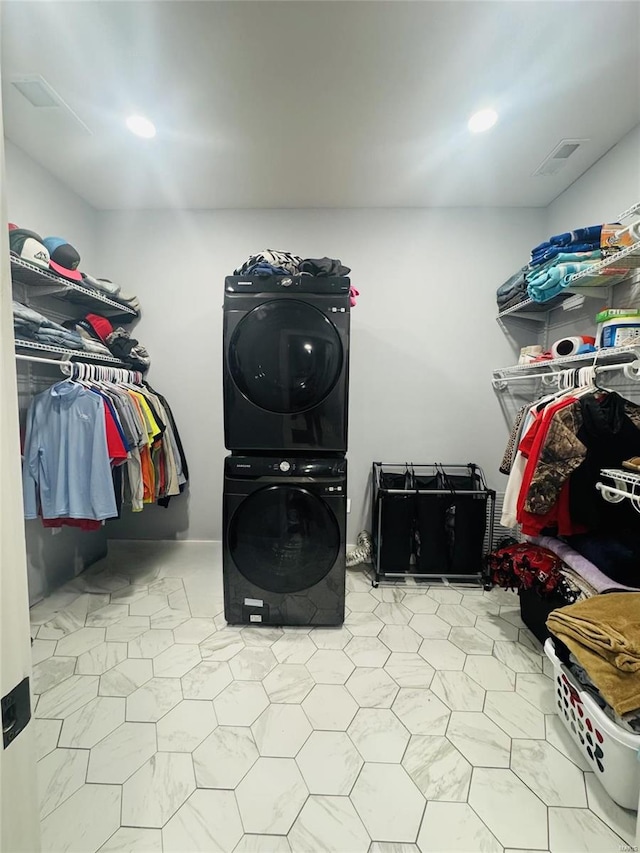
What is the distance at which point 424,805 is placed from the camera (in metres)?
1.04

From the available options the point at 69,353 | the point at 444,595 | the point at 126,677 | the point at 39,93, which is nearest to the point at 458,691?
the point at 444,595

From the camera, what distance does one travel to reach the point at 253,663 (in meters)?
1.56

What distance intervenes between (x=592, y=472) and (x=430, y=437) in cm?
115

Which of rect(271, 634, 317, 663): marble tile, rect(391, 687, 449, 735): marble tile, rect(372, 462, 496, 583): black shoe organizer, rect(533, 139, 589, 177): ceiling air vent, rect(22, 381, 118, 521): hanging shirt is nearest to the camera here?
rect(391, 687, 449, 735): marble tile

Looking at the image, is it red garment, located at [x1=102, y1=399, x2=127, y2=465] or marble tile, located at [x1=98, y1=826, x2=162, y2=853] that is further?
red garment, located at [x1=102, y1=399, x2=127, y2=465]

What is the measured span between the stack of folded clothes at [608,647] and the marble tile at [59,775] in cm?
170

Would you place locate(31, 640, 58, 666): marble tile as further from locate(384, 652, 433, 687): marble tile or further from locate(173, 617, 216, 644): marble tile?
locate(384, 652, 433, 687): marble tile

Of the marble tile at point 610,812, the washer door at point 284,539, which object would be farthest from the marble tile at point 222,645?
the marble tile at point 610,812

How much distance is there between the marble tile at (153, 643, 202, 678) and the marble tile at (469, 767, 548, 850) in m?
1.19

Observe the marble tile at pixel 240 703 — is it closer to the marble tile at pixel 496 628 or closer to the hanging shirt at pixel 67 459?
the hanging shirt at pixel 67 459

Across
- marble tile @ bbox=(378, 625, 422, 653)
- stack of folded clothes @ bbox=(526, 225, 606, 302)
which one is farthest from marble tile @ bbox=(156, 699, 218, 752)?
stack of folded clothes @ bbox=(526, 225, 606, 302)

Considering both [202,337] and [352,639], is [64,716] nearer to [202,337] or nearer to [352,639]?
[352,639]

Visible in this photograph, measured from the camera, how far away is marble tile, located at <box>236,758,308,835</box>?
100 centimetres

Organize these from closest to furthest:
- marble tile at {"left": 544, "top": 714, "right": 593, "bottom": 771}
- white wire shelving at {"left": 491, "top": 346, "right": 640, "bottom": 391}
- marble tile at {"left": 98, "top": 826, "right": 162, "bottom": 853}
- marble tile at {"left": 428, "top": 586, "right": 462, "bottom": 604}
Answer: marble tile at {"left": 98, "top": 826, "right": 162, "bottom": 853}, marble tile at {"left": 544, "top": 714, "right": 593, "bottom": 771}, white wire shelving at {"left": 491, "top": 346, "right": 640, "bottom": 391}, marble tile at {"left": 428, "top": 586, "right": 462, "bottom": 604}
